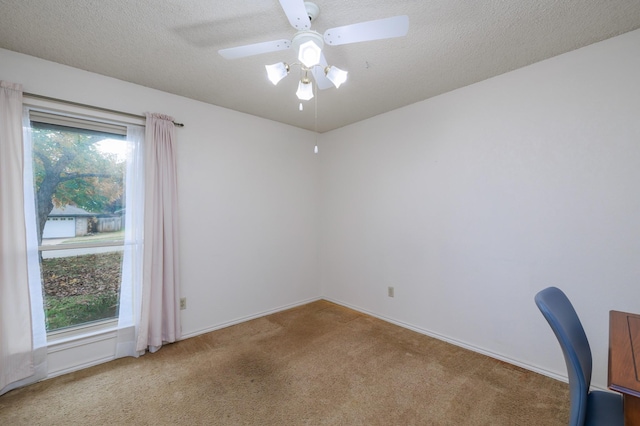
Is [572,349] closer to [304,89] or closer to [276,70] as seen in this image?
[304,89]

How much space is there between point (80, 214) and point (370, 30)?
270cm

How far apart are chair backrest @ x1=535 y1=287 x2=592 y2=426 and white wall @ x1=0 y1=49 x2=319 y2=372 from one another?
2.85m

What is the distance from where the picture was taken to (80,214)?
94.6 inches

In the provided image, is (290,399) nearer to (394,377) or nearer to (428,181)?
(394,377)

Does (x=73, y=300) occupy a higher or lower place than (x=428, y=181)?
lower

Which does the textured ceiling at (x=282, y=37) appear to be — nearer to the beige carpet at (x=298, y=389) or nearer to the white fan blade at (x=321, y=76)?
the white fan blade at (x=321, y=76)

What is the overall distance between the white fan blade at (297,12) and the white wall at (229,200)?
197 centimetres

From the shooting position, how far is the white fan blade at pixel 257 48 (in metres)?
1.52

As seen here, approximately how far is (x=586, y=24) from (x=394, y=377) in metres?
2.76

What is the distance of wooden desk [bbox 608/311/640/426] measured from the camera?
0.84 m

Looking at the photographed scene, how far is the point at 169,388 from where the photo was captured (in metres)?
2.05

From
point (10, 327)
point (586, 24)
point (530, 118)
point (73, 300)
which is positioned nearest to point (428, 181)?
point (530, 118)

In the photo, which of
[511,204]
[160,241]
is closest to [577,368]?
[511,204]

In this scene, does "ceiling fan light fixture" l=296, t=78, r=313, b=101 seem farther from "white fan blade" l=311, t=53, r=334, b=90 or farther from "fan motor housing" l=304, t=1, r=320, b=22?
"fan motor housing" l=304, t=1, r=320, b=22
